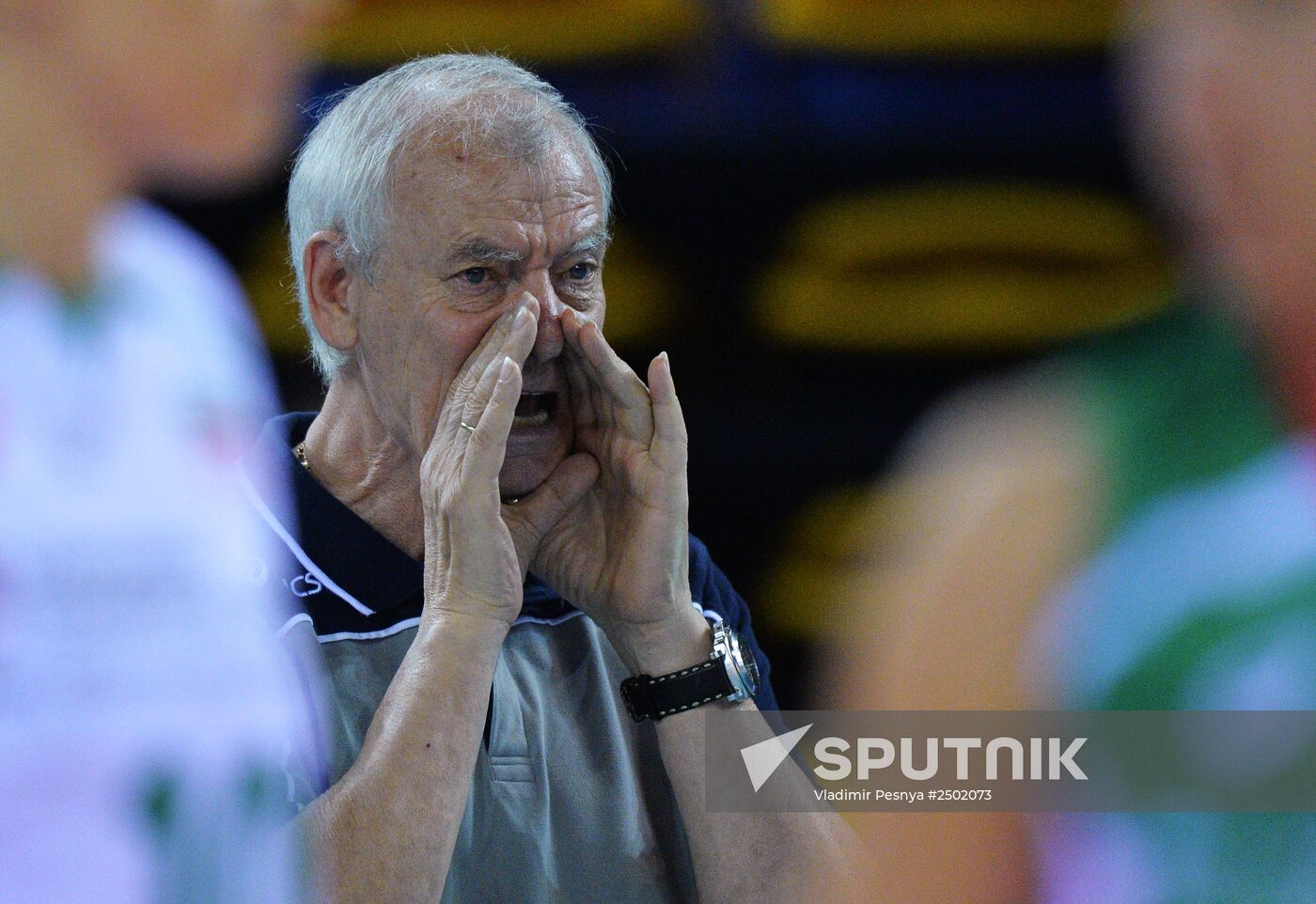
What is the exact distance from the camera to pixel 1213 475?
1.97ft

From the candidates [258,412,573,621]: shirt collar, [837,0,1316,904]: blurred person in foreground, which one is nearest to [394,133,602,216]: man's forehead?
[258,412,573,621]: shirt collar

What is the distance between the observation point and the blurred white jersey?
71 cm

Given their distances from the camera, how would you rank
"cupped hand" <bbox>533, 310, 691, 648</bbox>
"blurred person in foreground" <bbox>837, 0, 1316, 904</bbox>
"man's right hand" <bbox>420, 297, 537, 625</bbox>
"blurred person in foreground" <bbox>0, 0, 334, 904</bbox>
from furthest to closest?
1. "cupped hand" <bbox>533, 310, 691, 648</bbox>
2. "man's right hand" <bbox>420, 297, 537, 625</bbox>
3. "blurred person in foreground" <bbox>0, 0, 334, 904</bbox>
4. "blurred person in foreground" <bbox>837, 0, 1316, 904</bbox>

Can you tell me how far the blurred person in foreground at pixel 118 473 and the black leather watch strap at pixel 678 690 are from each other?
1.95ft

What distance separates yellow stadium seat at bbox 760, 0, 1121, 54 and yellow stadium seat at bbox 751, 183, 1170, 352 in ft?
0.49

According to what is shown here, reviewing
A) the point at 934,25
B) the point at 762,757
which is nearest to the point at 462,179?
the point at 934,25

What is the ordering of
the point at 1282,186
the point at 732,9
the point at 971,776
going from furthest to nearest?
the point at 732,9 → the point at 971,776 → the point at 1282,186

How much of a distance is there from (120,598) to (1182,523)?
54 centimetres

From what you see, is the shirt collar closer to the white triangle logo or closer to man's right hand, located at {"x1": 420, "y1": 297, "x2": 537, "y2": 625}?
man's right hand, located at {"x1": 420, "y1": 297, "x2": 537, "y2": 625}

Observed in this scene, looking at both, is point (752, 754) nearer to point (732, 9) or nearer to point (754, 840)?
point (754, 840)

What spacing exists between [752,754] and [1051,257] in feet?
1.91

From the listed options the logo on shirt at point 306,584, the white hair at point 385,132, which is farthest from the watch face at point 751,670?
the white hair at point 385,132

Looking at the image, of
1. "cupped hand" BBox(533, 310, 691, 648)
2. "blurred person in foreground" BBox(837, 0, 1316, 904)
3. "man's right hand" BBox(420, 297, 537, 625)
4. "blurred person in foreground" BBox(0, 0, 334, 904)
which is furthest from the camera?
"cupped hand" BBox(533, 310, 691, 648)

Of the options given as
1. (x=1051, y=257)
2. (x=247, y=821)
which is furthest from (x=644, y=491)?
(x=247, y=821)
